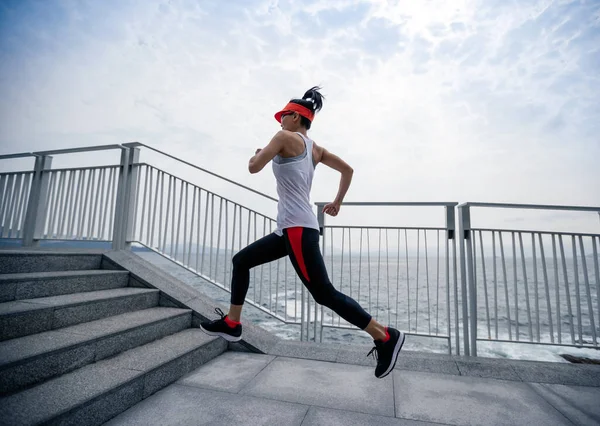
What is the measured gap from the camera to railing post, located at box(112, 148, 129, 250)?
12.7 feet

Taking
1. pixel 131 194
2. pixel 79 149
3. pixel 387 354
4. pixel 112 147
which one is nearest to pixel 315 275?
pixel 387 354

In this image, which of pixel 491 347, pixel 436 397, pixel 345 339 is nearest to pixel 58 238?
pixel 436 397

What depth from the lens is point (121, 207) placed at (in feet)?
12.8

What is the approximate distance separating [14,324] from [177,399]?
109cm

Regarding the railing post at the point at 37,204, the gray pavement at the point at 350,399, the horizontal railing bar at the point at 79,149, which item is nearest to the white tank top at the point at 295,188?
the gray pavement at the point at 350,399

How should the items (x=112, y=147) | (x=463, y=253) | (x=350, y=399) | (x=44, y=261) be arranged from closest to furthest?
(x=350, y=399) → (x=44, y=261) → (x=463, y=253) → (x=112, y=147)

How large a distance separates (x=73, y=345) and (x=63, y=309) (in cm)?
48

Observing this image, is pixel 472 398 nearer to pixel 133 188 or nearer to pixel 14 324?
pixel 14 324

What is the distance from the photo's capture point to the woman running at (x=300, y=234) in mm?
1882

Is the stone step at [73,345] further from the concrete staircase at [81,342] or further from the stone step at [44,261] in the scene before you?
the stone step at [44,261]

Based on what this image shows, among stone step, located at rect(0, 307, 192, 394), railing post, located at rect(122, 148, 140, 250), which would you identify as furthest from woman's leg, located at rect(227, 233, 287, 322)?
railing post, located at rect(122, 148, 140, 250)

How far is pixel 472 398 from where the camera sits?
6.75 ft

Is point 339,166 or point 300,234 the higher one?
point 339,166

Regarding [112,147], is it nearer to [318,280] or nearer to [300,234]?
[300,234]
